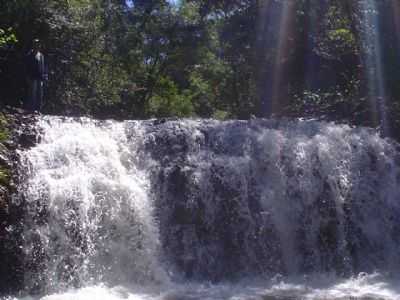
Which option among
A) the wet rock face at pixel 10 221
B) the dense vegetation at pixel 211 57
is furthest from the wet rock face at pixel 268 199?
the dense vegetation at pixel 211 57

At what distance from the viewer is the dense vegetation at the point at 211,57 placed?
16.5 m

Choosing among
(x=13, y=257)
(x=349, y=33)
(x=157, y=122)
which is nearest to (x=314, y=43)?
(x=349, y=33)

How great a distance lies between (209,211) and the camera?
1145 cm

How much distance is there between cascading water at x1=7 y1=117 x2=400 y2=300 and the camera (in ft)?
33.2

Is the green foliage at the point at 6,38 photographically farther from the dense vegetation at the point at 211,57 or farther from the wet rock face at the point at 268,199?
the wet rock face at the point at 268,199

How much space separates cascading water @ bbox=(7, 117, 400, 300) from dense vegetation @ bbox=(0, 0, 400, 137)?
277 centimetres

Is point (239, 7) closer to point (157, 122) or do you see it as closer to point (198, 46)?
point (198, 46)

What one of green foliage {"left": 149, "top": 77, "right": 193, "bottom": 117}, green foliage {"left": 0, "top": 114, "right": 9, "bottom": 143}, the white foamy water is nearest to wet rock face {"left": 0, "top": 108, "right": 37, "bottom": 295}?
green foliage {"left": 0, "top": 114, "right": 9, "bottom": 143}

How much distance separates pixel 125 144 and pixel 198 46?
554 inches

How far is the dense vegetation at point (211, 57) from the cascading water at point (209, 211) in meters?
2.77

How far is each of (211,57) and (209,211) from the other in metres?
17.0

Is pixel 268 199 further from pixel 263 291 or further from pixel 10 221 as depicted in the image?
pixel 10 221

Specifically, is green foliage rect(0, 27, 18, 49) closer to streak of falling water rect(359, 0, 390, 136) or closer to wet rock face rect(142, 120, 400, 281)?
wet rock face rect(142, 120, 400, 281)

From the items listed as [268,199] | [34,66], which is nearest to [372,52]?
[268,199]
